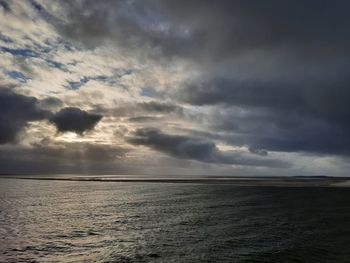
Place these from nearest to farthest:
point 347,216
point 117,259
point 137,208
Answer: point 117,259
point 347,216
point 137,208

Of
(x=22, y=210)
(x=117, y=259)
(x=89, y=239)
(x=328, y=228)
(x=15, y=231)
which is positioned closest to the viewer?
(x=117, y=259)

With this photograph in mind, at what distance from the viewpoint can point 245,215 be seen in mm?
45250

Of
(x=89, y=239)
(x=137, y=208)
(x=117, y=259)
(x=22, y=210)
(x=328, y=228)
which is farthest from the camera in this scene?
(x=137, y=208)

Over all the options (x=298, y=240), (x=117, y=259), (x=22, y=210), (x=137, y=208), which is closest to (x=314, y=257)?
(x=298, y=240)

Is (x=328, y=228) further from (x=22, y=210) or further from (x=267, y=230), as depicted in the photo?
(x=22, y=210)

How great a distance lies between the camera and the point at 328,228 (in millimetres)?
36250

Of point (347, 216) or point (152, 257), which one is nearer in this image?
point (152, 257)

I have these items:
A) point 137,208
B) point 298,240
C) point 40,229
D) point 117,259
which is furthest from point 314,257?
point 137,208

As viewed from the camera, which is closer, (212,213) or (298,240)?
(298,240)

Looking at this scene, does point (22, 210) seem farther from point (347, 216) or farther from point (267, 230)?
point (347, 216)

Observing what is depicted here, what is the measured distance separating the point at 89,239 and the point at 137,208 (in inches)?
923

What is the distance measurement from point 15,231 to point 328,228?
34744 mm

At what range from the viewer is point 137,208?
2095 inches

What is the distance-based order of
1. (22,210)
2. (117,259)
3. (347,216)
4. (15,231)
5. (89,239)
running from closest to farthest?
(117,259) < (89,239) < (15,231) < (347,216) < (22,210)
